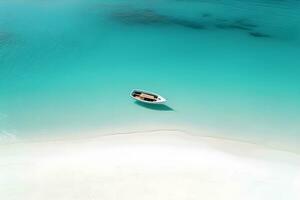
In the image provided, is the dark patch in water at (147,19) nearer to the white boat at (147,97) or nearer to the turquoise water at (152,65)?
the turquoise water at (152,65)

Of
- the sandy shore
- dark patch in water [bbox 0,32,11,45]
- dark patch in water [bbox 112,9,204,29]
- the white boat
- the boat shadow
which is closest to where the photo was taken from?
the sandy shore

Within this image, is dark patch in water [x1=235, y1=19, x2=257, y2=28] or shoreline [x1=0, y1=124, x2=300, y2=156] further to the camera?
dark patch in water [x1=235, y1=19, x2=257, y2=28]

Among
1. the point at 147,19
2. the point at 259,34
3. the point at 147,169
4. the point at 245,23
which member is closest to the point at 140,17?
the point at 147,19

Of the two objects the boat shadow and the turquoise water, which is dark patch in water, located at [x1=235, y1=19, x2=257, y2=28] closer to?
the turquoise water

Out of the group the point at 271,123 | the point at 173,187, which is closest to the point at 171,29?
the point at 271,123

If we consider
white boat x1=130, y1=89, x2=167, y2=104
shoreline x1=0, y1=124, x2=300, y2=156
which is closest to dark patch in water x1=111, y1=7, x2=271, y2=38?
white boat x1=130, y1=89, x2=167, y2=104

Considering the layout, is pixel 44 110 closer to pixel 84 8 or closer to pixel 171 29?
pixel 171 29
